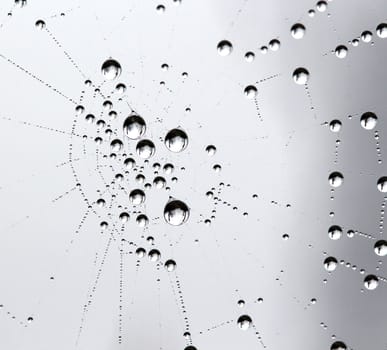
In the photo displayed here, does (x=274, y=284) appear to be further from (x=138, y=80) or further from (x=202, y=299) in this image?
(x=138, y=80)

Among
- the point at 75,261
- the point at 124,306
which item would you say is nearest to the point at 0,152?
the point at 75,261

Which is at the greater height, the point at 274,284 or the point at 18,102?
the point at 18,102

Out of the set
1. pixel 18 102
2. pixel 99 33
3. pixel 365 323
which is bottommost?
pixel 365 323

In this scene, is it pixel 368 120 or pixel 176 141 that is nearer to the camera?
pixel 176 141

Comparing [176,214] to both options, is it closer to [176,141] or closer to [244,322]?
[176,141]

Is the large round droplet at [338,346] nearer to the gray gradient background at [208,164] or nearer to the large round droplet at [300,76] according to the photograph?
the gray gradient background at [208,164]

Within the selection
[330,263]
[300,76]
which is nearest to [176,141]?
[300,76]

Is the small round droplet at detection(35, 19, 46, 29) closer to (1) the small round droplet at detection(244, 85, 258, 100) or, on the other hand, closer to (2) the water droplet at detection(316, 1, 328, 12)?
(1) the small round droplet at detection(244, 85, 258, 100)
